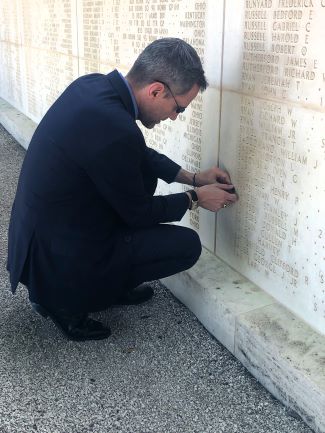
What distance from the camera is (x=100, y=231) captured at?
2.91 m

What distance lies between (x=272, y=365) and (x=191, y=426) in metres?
0.45

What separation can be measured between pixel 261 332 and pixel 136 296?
100cm

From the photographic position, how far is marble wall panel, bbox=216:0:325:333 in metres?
2.45

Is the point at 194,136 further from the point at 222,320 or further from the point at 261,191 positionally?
the point at 222,320

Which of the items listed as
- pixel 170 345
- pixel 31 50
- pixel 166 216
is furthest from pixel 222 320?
pixel 31 50

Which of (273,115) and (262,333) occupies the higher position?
(273,115)

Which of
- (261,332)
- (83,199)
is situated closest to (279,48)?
(83,199)

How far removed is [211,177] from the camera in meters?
3.22

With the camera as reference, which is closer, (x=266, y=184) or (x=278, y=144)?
(x=278, y=144)

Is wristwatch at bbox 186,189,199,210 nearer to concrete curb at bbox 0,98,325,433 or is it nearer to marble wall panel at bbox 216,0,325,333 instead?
marble wall panel at bbox 216,0,325,333

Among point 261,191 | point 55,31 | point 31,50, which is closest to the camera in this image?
point 261,191

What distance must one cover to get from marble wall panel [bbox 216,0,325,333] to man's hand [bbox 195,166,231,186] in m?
0.05

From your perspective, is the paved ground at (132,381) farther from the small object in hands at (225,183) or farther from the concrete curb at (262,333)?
the small object in hands at (225,183)

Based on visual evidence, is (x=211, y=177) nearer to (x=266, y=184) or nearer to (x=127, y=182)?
(x=266, y=184)
